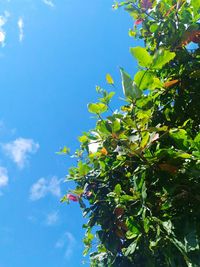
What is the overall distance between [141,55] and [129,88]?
11.5 inches

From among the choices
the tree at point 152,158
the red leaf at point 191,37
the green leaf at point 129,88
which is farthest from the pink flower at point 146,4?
the green leaf at point 129,88

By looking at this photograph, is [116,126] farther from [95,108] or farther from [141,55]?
[141,55]

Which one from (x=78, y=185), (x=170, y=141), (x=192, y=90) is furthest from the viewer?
(x=78, y=185)

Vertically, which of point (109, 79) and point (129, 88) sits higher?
point (109, 79)

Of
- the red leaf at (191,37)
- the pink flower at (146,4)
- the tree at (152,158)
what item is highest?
the pink flower at (146,4)

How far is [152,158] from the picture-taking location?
2.60 m

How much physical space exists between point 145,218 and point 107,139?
0.68 metres

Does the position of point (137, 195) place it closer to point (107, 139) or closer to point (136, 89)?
point (107, 139)

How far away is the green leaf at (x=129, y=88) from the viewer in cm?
219

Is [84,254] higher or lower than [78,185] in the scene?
lower

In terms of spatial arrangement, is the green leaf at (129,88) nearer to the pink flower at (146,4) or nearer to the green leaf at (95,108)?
the green leaf at (95,108)

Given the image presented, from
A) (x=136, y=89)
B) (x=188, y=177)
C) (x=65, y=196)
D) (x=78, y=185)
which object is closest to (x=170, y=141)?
(x=188, y=177)

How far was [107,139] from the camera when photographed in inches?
105

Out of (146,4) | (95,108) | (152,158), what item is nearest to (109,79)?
(95,108)
